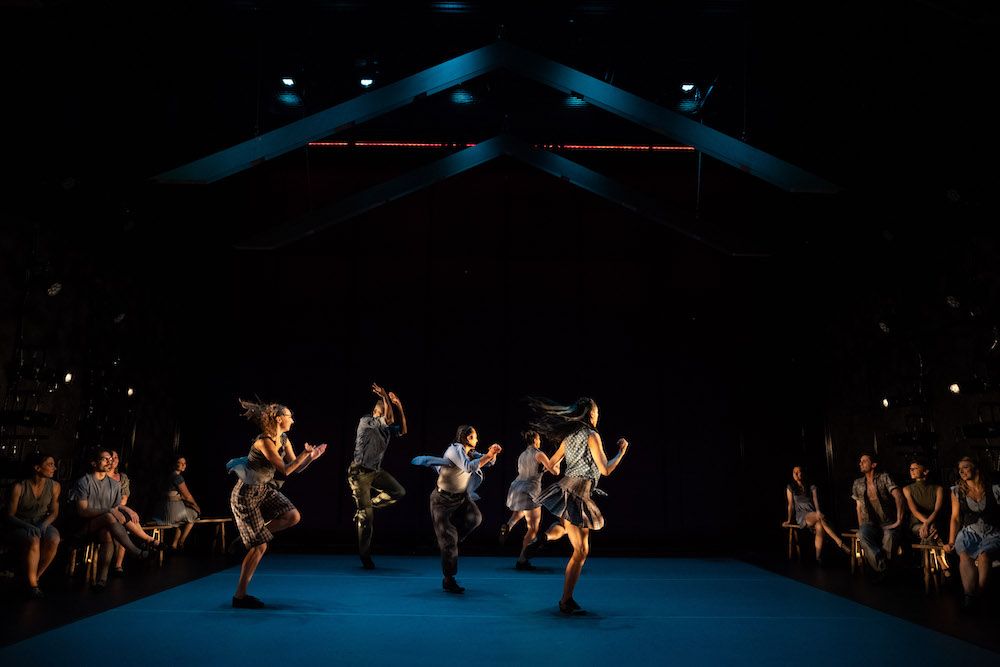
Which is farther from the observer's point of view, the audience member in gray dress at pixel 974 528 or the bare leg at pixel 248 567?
the audience member in gray dress at pixel 974 528

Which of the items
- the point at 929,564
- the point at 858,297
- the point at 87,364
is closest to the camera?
the point at 929,564

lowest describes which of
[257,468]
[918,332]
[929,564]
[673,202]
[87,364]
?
[929,564]

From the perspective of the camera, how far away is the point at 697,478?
1059 cm

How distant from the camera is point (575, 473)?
5328 mm

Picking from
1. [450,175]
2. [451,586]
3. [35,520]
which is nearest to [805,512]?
[451,586]

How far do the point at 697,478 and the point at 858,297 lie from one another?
3345 millimetres

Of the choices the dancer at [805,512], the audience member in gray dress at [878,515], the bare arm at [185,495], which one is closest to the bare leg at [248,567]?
the bare arm at [185,495]

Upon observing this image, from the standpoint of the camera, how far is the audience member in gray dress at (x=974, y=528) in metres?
5.79

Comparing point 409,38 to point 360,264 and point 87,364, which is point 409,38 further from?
point 87,364

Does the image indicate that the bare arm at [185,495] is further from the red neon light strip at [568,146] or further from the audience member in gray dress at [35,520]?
the red neon light strip at [568,146]

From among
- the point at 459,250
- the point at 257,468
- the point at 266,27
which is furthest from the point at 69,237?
the point at 459,250

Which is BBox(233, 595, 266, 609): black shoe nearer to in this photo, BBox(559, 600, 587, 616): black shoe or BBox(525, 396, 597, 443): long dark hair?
BBox(559, 600, 587, 616): black shoe

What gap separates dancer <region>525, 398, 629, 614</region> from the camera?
5164mm

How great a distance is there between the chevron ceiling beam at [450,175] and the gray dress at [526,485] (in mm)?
2934
